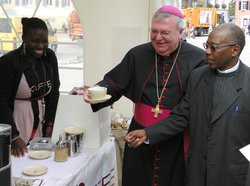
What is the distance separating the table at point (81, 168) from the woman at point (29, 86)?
0.37 meters

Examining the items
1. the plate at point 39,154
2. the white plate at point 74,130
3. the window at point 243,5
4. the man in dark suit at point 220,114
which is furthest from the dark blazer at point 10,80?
the window at point 243,5

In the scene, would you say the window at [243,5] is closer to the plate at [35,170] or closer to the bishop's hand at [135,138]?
the bishop's hand at [135,138]

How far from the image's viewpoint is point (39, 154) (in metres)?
1.99

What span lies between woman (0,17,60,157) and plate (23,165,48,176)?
0.42m

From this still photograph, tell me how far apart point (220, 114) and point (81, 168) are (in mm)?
774

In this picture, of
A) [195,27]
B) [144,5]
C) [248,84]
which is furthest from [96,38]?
[195,27]

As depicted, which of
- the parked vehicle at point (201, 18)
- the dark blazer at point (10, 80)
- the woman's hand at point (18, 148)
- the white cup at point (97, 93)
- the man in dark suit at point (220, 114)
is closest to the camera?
the man in dark suit at point (220, 114)

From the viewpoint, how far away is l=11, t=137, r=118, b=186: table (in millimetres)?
1716

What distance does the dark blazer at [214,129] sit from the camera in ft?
5.47

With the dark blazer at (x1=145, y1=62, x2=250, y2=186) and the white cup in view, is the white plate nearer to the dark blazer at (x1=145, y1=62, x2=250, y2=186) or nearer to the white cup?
the white cup

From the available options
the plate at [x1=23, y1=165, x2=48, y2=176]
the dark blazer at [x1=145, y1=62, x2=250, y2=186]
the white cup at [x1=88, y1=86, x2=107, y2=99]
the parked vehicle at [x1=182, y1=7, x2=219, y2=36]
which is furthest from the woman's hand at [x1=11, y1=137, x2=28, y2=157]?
the parked vehicle at [x1=182, y1=7, x2=219, y2=36]

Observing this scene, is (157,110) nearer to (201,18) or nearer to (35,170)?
(35,170)

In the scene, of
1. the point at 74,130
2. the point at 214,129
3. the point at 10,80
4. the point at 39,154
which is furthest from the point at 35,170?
the point at 214,129

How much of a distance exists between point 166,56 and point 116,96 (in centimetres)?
40
